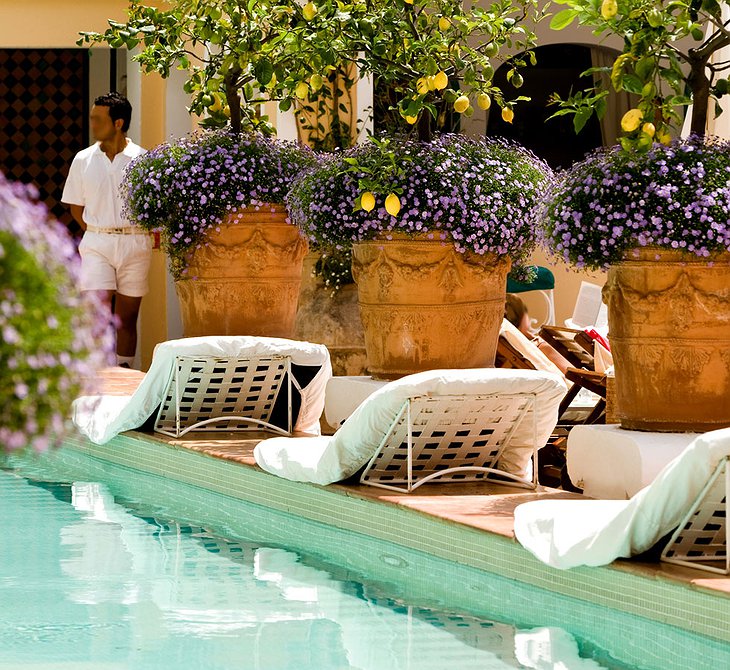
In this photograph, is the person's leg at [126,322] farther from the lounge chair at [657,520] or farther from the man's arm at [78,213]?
the lounge chair at [657,520]

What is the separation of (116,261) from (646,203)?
5.53 metres

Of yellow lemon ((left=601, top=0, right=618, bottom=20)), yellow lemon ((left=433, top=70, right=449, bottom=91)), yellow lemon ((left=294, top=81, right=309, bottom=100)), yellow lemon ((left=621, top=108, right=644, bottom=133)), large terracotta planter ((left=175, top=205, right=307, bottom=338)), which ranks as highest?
yellow lemon ((left=601, top=0, right=618, bottom=20))

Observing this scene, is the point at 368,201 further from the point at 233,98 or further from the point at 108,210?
the point at 108,210

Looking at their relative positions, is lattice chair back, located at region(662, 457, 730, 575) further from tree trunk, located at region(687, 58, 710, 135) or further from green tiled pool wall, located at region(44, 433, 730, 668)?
tree trunk, located at region(687, 58, 710, 135)

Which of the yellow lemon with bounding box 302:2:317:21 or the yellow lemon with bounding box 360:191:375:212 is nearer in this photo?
the yellow lemon with bounding box 360:191:375:212

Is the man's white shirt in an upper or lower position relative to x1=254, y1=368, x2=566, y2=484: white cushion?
upper

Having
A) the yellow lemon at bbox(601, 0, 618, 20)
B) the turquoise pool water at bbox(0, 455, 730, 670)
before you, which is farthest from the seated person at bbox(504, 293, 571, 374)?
the yellow lemon at bbox(601, 0, 618, 20)

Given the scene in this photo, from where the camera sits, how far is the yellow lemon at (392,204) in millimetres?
5641

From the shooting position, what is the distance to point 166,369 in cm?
632

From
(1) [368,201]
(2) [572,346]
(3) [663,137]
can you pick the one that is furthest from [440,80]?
(2) [572,346]

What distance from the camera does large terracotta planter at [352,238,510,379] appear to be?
5.84 meters

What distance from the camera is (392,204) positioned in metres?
5.64

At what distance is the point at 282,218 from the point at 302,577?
111 inches

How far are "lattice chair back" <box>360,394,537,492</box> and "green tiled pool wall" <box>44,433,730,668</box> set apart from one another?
17 centimetres
